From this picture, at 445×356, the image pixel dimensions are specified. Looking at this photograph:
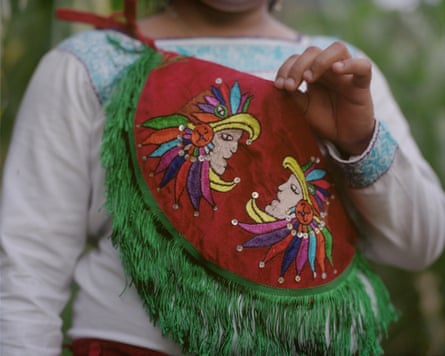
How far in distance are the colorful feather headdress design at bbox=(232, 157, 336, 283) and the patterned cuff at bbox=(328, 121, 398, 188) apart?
6 cm

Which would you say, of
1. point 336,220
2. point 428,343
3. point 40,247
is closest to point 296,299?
point 336,220

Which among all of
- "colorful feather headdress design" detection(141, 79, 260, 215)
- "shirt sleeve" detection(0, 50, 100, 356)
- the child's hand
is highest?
the child's hand

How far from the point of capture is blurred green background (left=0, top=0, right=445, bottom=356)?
5.73 ft

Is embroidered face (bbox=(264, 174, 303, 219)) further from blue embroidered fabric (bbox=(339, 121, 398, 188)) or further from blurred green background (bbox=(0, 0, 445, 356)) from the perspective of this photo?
blurred green background (bbox=(0, 0, 445, 356))

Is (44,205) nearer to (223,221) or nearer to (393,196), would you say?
(223,221)

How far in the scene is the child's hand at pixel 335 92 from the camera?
0.98 meters

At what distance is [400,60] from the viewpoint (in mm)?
2342

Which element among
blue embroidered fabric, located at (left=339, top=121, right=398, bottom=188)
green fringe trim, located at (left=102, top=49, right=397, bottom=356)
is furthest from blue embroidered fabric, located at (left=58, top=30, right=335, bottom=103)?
blue embroidered fabric, located at (left=339, top=121, right=398, bottom=188)

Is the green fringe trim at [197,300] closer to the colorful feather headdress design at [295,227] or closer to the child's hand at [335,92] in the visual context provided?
the colorful feather headdress design at [295,227]

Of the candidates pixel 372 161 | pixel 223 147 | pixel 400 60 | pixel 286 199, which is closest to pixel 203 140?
pixel 223 147

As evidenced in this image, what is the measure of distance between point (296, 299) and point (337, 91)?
1.02 feet

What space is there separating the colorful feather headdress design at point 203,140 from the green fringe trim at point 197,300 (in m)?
0.05

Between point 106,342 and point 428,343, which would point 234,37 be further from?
point 428,343

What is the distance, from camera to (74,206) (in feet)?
3.61
